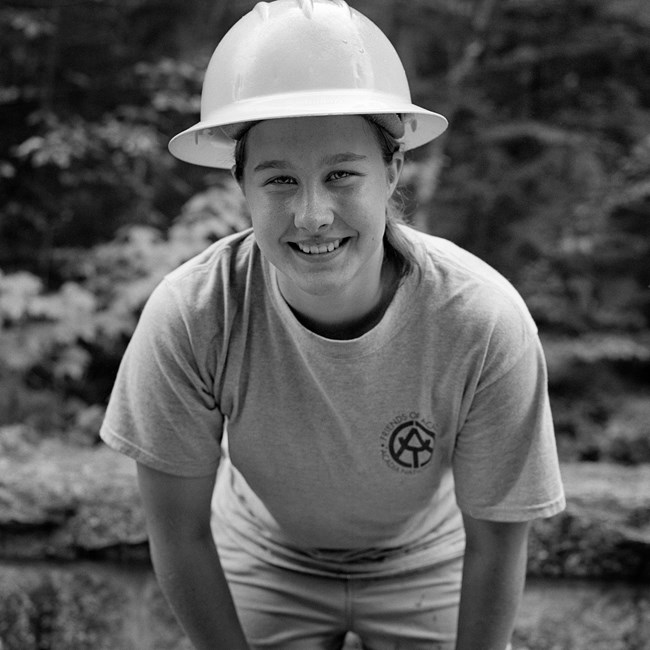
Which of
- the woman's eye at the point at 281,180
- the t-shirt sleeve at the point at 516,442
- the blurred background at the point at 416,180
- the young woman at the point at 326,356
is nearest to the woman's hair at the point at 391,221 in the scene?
the young woman at the point at 326,356

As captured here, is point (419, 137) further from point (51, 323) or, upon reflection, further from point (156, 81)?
point (156, 81)

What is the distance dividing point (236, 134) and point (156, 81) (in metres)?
3.07

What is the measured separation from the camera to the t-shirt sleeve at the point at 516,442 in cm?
167

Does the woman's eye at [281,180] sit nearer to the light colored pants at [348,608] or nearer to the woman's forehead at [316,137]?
the woman's forehead at [316,137]

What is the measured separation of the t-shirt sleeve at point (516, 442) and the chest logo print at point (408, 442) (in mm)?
86

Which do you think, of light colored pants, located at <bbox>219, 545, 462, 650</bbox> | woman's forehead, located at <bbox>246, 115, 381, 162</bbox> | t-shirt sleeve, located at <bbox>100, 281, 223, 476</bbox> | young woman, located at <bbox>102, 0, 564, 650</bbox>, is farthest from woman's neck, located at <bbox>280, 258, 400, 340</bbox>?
light colored pants, located at <bbox>219, 545, 462, 650</bbox>

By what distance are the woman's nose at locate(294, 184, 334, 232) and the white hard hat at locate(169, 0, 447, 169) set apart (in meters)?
0.15

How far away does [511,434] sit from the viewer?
5.56ft

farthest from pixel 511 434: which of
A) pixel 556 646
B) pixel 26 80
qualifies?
pixel 26 80

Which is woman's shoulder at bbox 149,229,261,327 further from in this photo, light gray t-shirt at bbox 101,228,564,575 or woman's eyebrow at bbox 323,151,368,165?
woman's eyebrow at bbox 323,151,368,165

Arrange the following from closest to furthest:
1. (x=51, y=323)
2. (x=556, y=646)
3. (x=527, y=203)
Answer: (x=556, y=646) < (x=51, y=323) < (x=527, y=203)

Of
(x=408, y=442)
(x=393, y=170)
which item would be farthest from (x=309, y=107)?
(x=408, y=442)

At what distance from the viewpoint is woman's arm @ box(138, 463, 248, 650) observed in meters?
1.80

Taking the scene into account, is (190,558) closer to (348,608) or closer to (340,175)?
(348,608)
